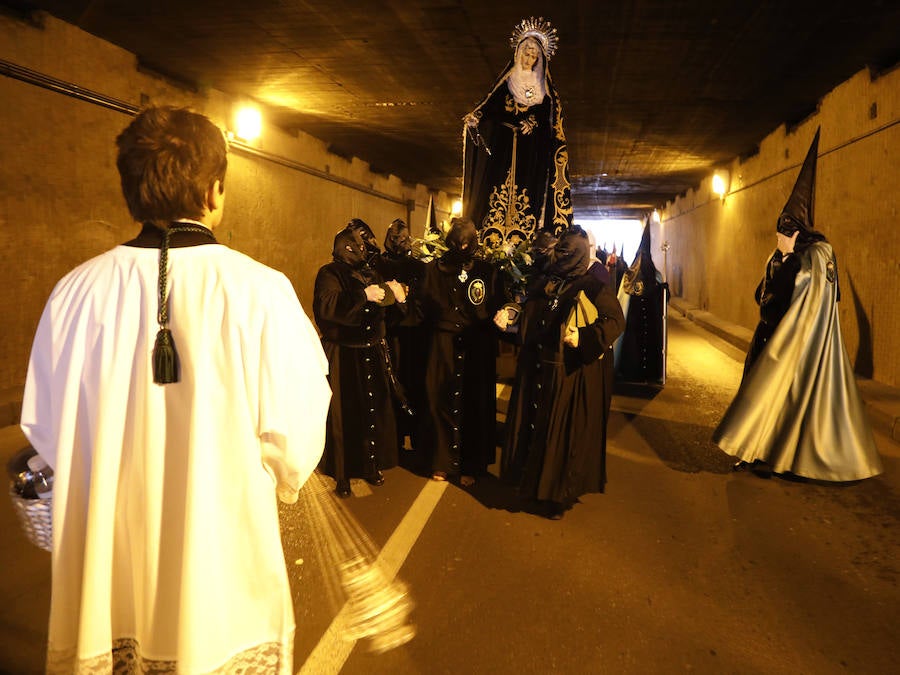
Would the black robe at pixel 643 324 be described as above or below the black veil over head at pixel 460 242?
below

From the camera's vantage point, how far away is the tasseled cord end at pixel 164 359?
1641 millimetres

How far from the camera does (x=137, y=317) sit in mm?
1691

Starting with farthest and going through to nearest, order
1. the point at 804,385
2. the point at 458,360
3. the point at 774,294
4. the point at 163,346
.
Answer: the point at 774,294 < the point at 804,385 < the point at 458,360 < the point at 163,346

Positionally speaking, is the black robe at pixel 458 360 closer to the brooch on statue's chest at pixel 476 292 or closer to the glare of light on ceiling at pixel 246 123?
the brooch on statue's chest at pixel 476 292

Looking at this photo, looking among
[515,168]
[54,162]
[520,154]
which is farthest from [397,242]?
[54,162]

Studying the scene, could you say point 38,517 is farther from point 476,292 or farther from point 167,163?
point 476,292

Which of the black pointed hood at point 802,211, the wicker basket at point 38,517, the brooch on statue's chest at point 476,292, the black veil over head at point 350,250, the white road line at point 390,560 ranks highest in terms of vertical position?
the black pointed hood at point 802,211

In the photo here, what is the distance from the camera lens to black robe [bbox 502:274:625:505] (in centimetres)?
453

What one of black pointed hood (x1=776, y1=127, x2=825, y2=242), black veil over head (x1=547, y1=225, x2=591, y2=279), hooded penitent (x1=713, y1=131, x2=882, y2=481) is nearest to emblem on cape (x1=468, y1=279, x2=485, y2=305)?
black veil over head (x1=547, y1=225, x2=591, y2=279)

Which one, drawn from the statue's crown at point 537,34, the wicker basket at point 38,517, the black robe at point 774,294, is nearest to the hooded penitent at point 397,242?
the statue's crown at point 537,34

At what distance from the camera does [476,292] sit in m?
5.26

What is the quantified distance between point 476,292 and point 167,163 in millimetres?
3708

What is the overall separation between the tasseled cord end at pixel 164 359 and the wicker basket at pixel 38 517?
0.54m

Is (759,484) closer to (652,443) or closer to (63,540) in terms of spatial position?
(652,443)
